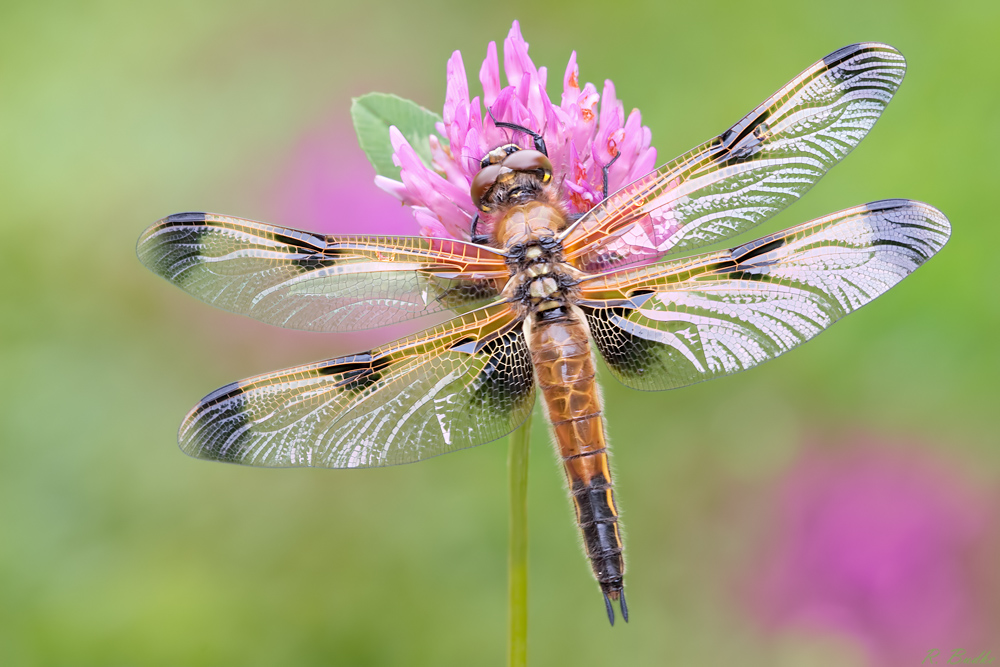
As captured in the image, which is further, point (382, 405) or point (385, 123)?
point (385, 123)

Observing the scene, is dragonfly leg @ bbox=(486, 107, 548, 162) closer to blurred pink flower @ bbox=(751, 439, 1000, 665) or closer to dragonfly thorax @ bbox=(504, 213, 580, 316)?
dragonfly thorax @ bbox=(504, 213, 580, 316)

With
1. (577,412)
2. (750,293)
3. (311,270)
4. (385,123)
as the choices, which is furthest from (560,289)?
(385,123)

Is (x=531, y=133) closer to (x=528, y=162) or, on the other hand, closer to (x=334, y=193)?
(x=528, y=162)

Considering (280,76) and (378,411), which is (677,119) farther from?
(378,411)

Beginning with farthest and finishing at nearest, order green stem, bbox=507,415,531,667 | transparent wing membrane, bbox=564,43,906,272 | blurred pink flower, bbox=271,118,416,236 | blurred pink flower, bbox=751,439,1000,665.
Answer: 1. blurred pink flower, bbox=271,118,416,236
2. blurred pink flower, bbox=751,439,1000,665
3. transparent wing membrane, bbox=564,43,906,272
4. green stem, bbox=507,415,531,667

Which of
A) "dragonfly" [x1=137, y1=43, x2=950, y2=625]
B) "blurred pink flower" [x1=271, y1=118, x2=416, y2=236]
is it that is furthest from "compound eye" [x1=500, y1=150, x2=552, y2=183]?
"blurred pink flower" [x1=271, y1=118, x2=416, y2=236]

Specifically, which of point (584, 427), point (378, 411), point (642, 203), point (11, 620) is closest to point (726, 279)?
point (642, 203)
